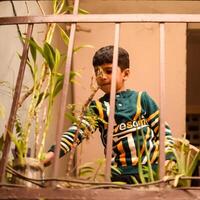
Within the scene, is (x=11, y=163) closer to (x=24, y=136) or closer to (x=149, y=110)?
(x=24, y=136)

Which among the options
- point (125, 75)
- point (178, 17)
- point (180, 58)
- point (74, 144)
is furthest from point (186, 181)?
point (180, 58)

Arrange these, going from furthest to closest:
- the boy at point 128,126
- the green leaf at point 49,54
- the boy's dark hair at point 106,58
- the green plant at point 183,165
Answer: the boy's dark hair at point 106,58 < the boy at point 128,126 < the green leaf at point 49,54 < the green plant at point 183,165

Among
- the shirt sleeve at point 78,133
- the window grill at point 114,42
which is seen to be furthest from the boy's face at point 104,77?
the window grill at point 114,42

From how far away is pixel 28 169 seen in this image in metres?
1.20

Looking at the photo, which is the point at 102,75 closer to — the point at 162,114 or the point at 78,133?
the point at 78,133

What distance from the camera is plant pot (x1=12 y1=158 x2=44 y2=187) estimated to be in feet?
3.91

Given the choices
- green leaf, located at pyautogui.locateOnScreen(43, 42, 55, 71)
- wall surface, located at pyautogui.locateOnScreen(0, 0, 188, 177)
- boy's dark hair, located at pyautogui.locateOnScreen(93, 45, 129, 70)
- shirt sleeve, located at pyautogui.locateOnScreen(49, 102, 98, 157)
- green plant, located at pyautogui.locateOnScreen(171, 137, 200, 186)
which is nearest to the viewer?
green plant, located at pyautogui.locateOnScreen(171, 137, 200, 186)

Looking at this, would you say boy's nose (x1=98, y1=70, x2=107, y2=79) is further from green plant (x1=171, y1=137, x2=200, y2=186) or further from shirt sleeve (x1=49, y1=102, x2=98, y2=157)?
green plant (x1=171, y1=137, x2=200, y2=186)

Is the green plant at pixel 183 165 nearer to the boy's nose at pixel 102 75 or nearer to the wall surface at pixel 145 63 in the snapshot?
the boy's nose at pixel 102 75

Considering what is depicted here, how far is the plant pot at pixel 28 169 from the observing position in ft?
3.91

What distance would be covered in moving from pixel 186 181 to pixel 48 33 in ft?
2.13

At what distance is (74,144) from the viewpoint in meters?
1.40

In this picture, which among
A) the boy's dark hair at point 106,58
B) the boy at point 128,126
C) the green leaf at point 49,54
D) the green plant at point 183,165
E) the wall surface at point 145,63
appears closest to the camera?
the green plant at point 183,165

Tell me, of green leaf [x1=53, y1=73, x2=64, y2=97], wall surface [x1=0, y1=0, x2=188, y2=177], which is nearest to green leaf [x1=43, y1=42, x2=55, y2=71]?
green leaf [x1=53, y1=73, x2=64, y2=97]
